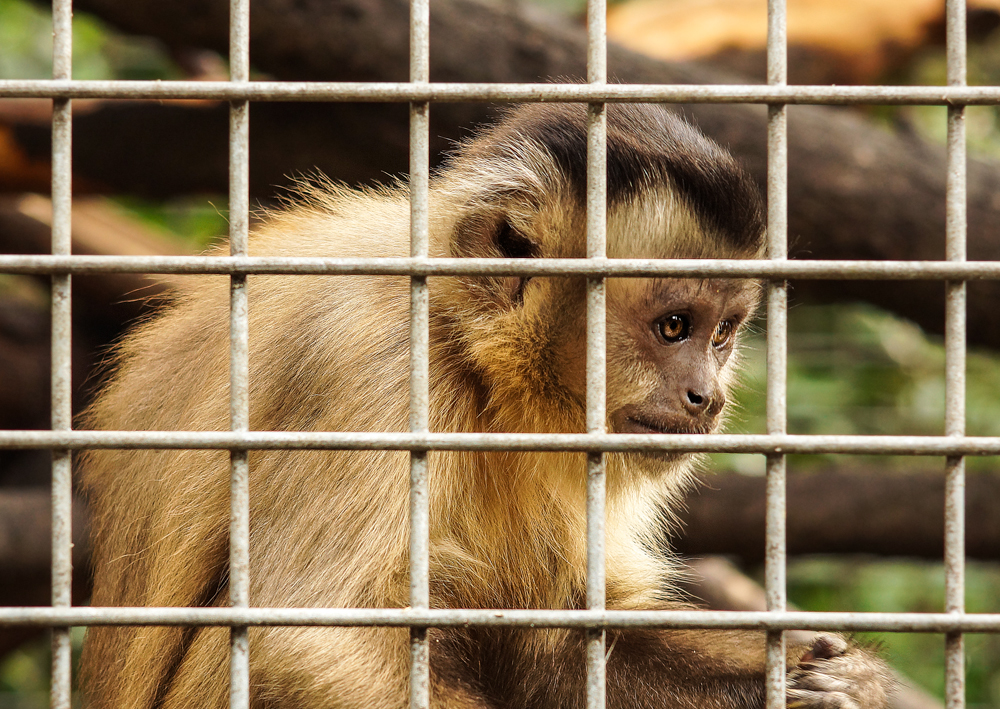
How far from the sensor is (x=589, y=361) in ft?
5.80

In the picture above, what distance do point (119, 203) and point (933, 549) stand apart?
20.1 ft

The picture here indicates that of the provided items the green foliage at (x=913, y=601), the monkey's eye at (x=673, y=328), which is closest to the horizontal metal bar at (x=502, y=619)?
the monkey's eye at (x=673, y=328)

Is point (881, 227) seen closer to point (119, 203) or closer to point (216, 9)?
point (216, 9)

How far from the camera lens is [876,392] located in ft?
26.9

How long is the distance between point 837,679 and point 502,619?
52.0 inches

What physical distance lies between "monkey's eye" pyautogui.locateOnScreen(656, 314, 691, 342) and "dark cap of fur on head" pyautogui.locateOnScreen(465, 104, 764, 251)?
275 millimetres

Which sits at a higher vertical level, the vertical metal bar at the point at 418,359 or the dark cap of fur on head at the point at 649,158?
the dark cap of fur on head at the point at 649,158

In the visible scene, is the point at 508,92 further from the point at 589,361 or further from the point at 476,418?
the point at 476,418

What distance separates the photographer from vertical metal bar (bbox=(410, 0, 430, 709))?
5.65 feet

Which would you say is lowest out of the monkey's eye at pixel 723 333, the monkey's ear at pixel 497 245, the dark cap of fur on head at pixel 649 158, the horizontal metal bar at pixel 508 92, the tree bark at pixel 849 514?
the tree bark at pixel 849 514

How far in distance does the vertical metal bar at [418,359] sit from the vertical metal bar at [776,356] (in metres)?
0.58

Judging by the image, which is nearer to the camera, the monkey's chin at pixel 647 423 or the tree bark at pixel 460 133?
the monkey's chin at pixel 647 423

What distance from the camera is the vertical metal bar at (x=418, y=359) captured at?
1.72 metres

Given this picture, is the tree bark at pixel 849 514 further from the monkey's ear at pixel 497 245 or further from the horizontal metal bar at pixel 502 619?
the horizontal metal bar at pixel 502 619
